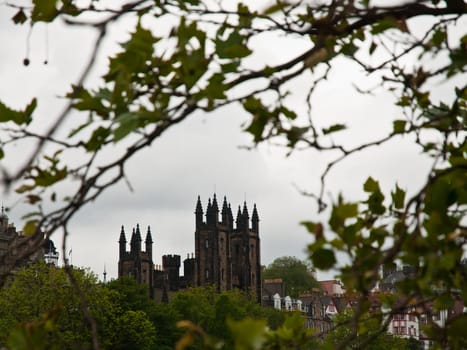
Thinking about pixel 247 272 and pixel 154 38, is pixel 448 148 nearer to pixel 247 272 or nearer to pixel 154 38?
pixel 154 38

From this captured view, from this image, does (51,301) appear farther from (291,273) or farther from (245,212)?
(291,273)

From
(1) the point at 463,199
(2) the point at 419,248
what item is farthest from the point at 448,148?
(2) the point at 419,248

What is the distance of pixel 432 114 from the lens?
3.73 m

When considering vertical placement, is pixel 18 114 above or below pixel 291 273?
below

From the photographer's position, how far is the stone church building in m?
93.0

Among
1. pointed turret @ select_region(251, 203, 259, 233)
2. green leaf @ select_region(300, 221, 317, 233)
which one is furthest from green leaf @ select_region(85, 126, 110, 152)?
pointed turret @ select_region(251, 203, 259, 233)

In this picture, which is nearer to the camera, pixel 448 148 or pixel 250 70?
pixel 250 70

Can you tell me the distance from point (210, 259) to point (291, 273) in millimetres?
29348

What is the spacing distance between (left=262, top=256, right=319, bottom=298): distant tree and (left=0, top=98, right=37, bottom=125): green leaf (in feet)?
377

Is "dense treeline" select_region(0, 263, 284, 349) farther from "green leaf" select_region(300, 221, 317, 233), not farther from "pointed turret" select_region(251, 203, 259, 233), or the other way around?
"pointed turret" select_region(251, 203, 259, 233)

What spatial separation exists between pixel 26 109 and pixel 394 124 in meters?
1.64

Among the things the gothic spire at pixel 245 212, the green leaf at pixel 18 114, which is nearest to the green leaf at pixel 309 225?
the green leaf at pixel 18 114

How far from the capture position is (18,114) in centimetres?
277

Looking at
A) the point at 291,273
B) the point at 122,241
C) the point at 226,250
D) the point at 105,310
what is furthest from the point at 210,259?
the point at 105,310
